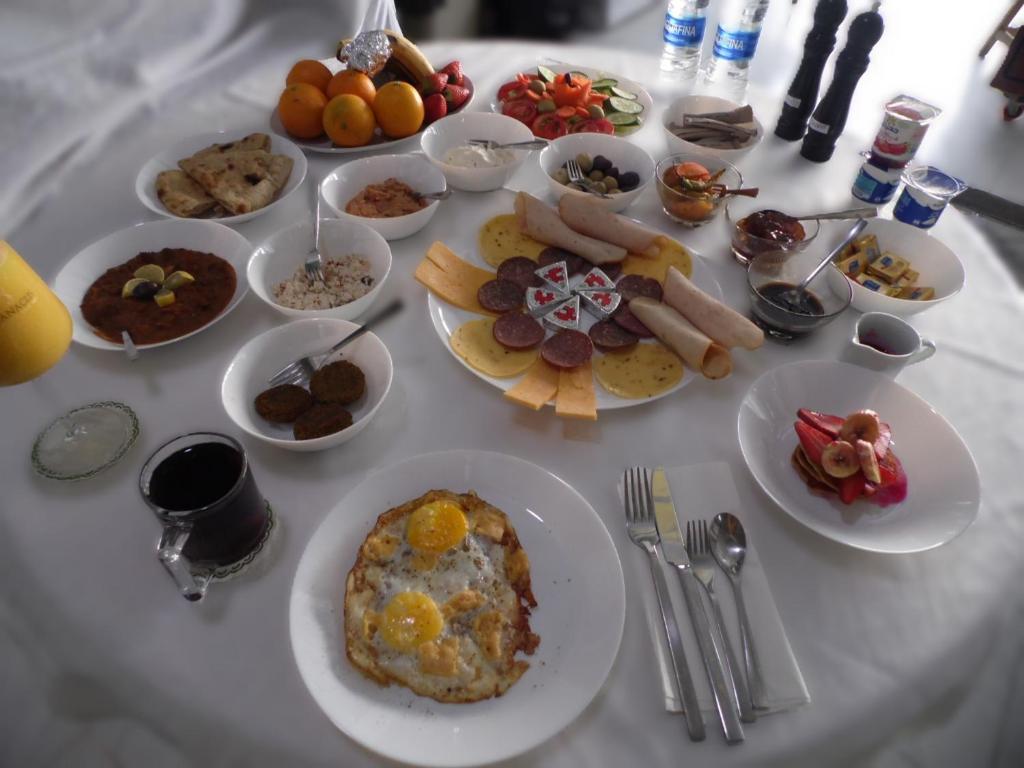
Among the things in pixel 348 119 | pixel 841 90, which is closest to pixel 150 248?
pixel 348 119

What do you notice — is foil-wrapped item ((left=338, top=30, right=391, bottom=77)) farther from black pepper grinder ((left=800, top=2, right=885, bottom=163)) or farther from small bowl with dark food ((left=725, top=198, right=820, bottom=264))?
black pepper grinder ((left=800, top=2, right=885, bottom=163))

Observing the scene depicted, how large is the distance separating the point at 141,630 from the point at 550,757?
55 centimetres

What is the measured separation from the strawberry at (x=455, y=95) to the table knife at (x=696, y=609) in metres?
1.36

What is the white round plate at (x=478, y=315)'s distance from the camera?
109cm

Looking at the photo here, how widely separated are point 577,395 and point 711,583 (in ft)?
1.26

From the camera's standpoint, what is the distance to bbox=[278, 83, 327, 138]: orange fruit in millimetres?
1641

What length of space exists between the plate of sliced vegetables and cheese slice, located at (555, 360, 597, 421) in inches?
35.7

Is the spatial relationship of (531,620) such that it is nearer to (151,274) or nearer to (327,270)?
(327,270)

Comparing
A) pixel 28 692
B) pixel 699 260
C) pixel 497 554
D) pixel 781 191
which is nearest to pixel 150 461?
pixel 28 692

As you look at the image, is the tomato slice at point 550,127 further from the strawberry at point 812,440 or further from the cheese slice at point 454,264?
the strawberry at point 812,440

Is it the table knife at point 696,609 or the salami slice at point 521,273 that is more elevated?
the salami slice at point 521,273

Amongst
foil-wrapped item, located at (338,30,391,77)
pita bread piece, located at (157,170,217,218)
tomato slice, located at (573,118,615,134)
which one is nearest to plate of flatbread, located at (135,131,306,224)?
pita bread piece, located at (157,170,217,218)

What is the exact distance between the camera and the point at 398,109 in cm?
166

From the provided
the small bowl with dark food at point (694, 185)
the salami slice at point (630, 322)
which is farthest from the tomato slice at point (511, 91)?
the salami slice at point (630, 322)
